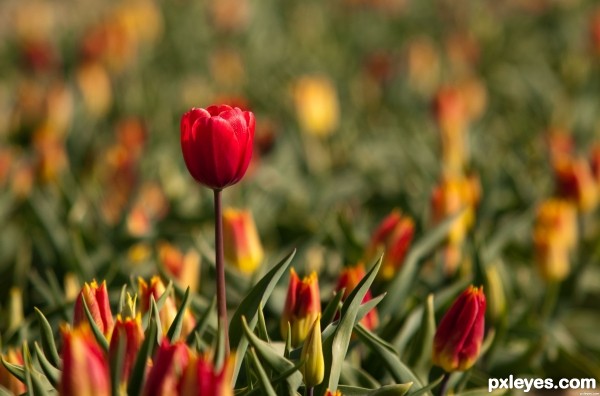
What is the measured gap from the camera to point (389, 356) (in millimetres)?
1324

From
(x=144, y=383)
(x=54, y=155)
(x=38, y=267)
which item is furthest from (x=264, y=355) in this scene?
(x=54, y=155)

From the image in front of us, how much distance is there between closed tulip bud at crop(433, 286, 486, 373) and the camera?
50.9 inches

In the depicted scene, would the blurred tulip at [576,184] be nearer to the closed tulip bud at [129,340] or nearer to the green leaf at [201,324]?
the green leaf at [201,324]

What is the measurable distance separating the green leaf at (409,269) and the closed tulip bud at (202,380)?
744mm

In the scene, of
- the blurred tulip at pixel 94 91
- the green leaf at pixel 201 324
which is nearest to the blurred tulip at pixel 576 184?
the green leaf at pixel 201 324

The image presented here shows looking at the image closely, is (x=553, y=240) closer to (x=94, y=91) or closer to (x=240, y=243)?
(x=240, y=243)

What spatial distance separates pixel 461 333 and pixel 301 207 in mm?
1242

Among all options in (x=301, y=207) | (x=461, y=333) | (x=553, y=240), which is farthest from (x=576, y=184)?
(x=461, y=333)

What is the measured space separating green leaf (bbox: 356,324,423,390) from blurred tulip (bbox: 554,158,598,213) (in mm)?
912

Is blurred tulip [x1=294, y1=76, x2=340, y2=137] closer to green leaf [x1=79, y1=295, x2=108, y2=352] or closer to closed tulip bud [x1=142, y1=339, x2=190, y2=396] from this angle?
green leaf [x1=79, y1=295, x2=108, y2=352]

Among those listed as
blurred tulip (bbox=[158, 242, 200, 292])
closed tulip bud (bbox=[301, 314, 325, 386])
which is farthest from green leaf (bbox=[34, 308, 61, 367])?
blurred tulip (bbox=[158, 242, 200, 292])

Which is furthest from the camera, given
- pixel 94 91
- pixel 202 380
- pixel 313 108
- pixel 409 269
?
pixel 94 91

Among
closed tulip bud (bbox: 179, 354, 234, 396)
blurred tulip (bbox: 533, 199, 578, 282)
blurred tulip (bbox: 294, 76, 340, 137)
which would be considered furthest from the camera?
blurred tulip (bbox: 294, 76, 340, 137)

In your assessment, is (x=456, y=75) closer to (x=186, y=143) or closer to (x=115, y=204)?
(x=115, y=204)
